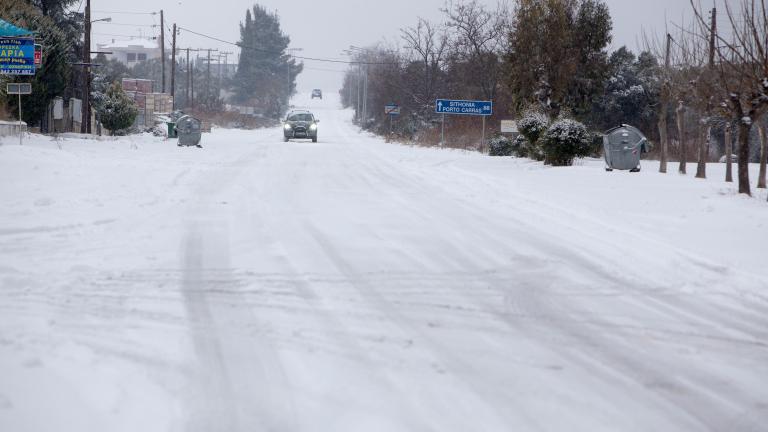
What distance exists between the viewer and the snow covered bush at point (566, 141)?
2294cm

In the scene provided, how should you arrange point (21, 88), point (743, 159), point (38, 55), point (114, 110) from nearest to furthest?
point (743, 159), point (21, 88), point (38, 55), point (114, 110)

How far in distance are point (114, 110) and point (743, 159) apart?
110 ft

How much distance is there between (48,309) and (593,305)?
413cm

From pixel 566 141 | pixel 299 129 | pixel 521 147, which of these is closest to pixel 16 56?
pixel 566 141

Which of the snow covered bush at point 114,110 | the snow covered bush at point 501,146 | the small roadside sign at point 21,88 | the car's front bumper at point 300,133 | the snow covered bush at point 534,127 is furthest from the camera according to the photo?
the car's front bumper at point 300,133

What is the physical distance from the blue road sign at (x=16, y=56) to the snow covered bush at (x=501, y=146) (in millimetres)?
17506

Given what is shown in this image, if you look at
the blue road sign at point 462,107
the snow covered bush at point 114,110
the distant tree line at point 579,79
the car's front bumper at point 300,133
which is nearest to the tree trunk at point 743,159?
the distant tree line at point 579,79

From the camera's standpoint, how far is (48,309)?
19.1ft

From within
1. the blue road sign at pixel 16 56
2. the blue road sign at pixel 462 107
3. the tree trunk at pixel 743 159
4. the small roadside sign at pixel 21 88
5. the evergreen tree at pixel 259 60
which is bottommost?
the tree trunk at pixel 743 159

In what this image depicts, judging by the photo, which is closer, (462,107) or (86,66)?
(86,66)

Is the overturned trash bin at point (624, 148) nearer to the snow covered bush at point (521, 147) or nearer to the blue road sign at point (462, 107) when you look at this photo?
the snow covered bush at point (521, 147)

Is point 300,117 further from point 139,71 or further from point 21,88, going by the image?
point 139,71

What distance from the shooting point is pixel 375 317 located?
589 centimetres

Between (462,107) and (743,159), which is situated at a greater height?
(462,107)
